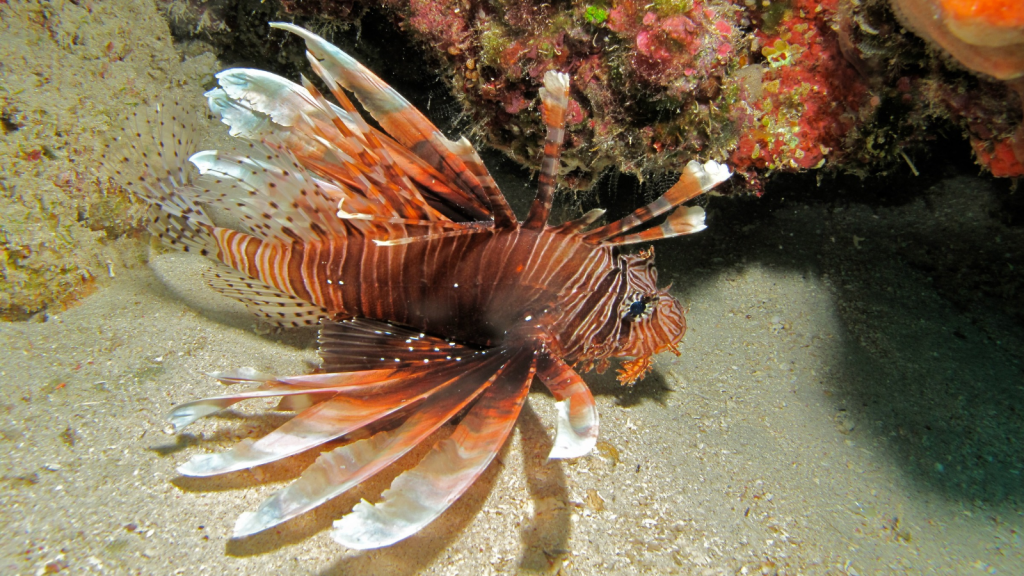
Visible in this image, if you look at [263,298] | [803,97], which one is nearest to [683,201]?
[803,97]

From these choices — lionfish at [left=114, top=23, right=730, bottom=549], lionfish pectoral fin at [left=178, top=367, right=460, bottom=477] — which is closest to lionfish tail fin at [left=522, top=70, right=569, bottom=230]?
lionfish at [left=114, top=23, right=730, bottom=549]

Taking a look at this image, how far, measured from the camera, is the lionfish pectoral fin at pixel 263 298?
3127 millimetres

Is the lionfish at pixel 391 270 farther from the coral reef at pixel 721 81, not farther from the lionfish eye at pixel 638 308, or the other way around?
the coral reef at pixel 721 81

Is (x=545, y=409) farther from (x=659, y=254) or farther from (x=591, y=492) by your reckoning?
(x=659, y=254)

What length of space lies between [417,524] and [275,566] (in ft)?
2.65

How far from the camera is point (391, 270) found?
279 centimetres

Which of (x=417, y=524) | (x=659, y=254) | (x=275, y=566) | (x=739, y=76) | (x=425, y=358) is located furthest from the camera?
(x=659, y=254)

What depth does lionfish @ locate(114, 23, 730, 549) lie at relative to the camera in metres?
1.99

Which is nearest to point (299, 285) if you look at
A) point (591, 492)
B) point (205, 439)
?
point (205, 439)

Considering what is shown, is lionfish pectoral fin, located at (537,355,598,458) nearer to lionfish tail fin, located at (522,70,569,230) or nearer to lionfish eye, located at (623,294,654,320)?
lionfish eye, located at (623,294,654,320)

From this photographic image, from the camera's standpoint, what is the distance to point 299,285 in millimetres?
2979

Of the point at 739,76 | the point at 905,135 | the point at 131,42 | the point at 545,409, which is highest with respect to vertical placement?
the point at 131,42

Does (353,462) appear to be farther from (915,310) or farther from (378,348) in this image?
(915,310)

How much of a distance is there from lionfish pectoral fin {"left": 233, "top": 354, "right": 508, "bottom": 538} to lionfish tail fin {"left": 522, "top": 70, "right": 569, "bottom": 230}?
3.16 ft
